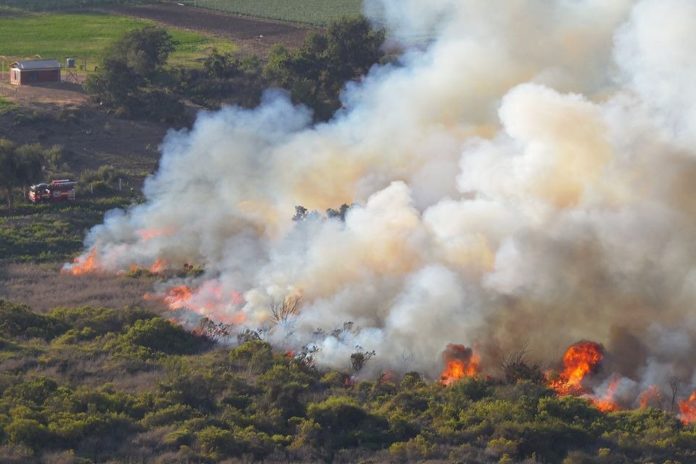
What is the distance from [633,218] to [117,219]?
21.1 m

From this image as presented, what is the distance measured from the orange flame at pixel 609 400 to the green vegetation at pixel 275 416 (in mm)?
716

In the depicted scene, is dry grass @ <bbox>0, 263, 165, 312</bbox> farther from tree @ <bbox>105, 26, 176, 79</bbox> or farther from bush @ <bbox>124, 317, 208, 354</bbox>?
tree @ <bbox>105, 26, 176, 79</bbox>

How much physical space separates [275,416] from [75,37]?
60054 millimetres

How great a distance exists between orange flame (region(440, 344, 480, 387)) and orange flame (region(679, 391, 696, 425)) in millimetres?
5509

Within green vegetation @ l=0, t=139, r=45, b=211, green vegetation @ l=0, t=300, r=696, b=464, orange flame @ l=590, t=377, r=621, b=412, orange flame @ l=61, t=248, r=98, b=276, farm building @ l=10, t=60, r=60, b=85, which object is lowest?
green vegetation @ l=0, t=300, r=696, b=464

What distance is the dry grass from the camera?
1633 inches

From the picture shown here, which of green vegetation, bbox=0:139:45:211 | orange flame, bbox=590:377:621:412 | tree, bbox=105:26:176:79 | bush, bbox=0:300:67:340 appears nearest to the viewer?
orange flame, bbox=590:377:621:412

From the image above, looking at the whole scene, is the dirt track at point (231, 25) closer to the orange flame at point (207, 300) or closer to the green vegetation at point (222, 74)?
the green vegetation at point (222, 74)

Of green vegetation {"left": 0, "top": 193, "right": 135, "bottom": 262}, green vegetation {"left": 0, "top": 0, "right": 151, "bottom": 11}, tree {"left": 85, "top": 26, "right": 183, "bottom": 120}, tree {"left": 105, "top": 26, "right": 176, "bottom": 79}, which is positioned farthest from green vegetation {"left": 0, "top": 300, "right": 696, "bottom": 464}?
green vegetation {"left": 0, "top": 0, "right": 151, "bottom": 11}

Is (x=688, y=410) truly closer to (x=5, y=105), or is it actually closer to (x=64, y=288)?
(x=64, y=288)

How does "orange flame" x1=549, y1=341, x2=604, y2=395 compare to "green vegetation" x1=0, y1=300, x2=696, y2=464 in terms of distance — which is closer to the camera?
"green vegetation" x1=0, y1=300, x2=696, y2=464

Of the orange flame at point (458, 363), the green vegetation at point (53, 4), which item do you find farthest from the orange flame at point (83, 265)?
the green vegetation at point (53, 4)

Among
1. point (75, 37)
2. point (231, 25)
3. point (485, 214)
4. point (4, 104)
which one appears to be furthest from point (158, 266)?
point (231, 25)

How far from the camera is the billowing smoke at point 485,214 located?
36312 millimetres
